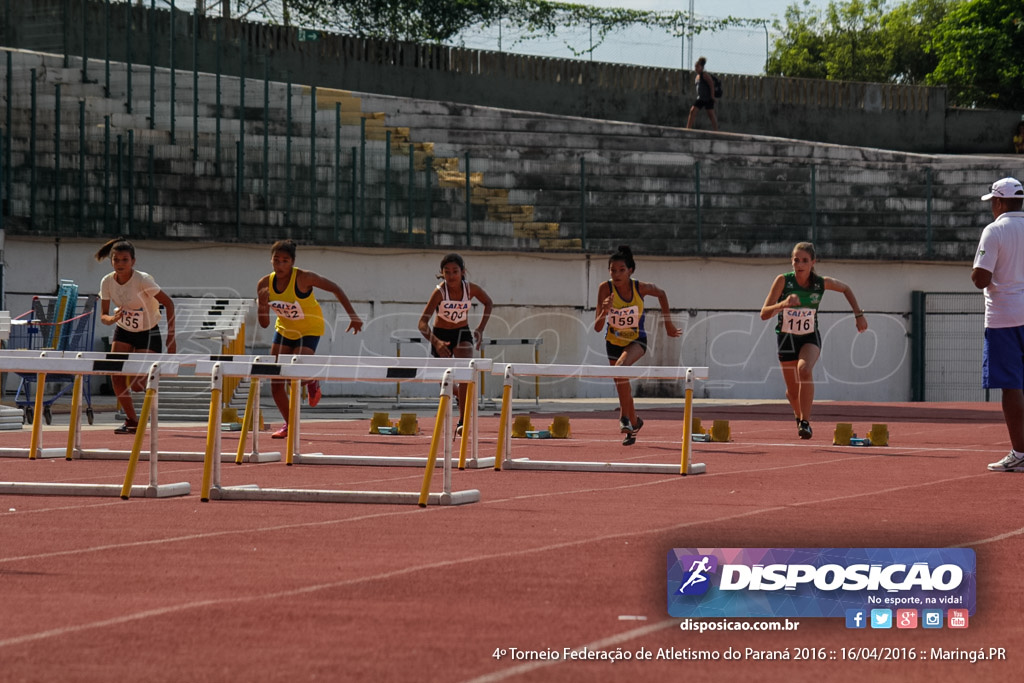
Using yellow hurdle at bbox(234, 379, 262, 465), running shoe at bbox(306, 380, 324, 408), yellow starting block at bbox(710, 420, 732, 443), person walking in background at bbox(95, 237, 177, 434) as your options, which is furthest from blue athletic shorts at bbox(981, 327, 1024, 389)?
person walking in background at bbox(95, 237, 177, 434)

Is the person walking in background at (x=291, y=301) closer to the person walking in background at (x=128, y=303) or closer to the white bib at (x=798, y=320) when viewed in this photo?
the person walking in background at (x=128, y=303)

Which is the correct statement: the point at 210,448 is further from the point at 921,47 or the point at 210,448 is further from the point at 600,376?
the point at 921,47

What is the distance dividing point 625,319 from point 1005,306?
4467 millimetres

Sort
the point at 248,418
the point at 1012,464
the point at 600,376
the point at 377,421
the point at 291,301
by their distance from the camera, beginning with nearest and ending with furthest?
1. the point at 600,376
2. the point at 1012,464
3. the point at 248,418
4. the point at 291,301
5. the point at 377,421

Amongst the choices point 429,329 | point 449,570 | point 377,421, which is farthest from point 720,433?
point 449,570

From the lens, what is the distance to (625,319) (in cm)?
1470

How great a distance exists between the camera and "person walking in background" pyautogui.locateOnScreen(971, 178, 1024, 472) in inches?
429

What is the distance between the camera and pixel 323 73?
36156 millimetres

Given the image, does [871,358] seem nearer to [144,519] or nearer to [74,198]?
[74,198]

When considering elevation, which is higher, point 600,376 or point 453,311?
point 453,311

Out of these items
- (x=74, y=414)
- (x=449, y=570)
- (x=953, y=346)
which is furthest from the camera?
(x=953, y=346)

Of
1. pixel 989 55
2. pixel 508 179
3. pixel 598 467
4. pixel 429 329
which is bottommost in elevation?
pixel 598 467

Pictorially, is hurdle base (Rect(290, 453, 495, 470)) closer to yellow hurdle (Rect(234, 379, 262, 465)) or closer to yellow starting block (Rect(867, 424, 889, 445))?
yellow hurdle (Rect(234, 379, 262, 465))

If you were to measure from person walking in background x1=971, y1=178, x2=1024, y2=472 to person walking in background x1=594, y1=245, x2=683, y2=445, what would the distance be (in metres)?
3.91
